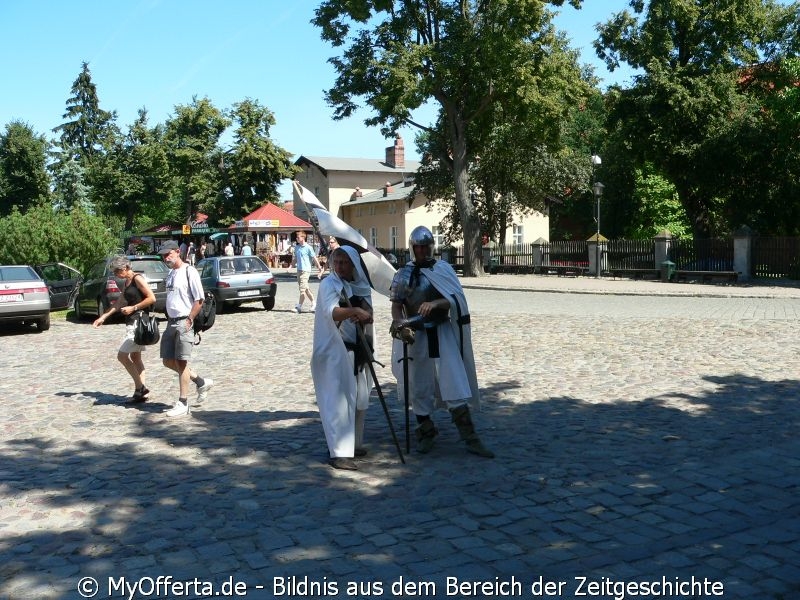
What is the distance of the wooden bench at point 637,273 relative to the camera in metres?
31.9

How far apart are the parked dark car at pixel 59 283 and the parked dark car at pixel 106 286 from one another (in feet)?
8.00

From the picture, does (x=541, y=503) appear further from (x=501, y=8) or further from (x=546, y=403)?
(x=501, y=8)

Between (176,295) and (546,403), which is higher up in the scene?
(176,295)

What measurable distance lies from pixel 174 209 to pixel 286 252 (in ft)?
151

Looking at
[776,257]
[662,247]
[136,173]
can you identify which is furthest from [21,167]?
[776,257]

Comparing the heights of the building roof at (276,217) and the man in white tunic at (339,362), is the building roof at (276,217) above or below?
above

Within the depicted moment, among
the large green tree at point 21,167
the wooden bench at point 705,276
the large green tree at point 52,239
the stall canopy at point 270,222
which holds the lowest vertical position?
the wooden bench at point 705,276

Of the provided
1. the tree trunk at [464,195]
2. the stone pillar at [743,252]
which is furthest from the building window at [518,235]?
the stone pillar at [743,252]

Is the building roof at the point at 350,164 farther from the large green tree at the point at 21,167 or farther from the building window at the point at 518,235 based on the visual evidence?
the large green tree at the point at 21,167

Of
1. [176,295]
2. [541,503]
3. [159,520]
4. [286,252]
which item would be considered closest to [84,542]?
[159,520]

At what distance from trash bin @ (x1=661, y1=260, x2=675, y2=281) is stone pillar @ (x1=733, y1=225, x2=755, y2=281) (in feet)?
7.30

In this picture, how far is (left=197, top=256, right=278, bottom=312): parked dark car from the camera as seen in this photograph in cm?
1997

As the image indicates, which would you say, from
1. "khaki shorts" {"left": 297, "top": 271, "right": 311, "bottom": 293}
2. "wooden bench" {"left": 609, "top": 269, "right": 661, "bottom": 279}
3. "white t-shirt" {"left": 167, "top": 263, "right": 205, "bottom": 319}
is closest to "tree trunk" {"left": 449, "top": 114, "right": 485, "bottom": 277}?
"wooden bench" {"left": 609, "top": 269, "right": 661, "bottom": 279}

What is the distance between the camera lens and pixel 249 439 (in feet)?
23.6
